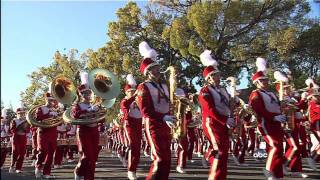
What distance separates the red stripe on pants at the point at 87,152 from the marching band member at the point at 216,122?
2318 mm

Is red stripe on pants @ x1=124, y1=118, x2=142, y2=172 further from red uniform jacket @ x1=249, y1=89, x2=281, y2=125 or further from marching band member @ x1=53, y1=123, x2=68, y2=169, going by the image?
marching band member @ x1=53, y1=123, x2=68, y2=169

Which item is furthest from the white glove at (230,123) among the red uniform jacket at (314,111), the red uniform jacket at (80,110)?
the red uniform jacket at (314,111)

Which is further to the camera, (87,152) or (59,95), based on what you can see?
(59,95)

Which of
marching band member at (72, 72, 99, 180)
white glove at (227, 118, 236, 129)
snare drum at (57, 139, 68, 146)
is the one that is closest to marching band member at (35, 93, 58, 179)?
marching band member at (72, 72, 99, 180)

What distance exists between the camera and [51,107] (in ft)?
40.3

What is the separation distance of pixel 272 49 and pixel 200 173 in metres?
21.0

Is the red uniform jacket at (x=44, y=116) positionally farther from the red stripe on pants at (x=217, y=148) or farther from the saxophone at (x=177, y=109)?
the red stripe on pants at (x=217, y=148)

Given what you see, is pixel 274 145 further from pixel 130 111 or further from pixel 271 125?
pixel 130 111

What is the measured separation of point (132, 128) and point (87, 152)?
2145 mm

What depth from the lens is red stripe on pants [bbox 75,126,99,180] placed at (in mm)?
9227

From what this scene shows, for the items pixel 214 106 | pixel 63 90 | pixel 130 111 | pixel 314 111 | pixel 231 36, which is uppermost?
pixel 231 36

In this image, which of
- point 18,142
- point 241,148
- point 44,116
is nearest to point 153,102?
point 44,116

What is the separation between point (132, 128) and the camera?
11227 millimetres

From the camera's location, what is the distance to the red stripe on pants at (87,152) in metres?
9.23
